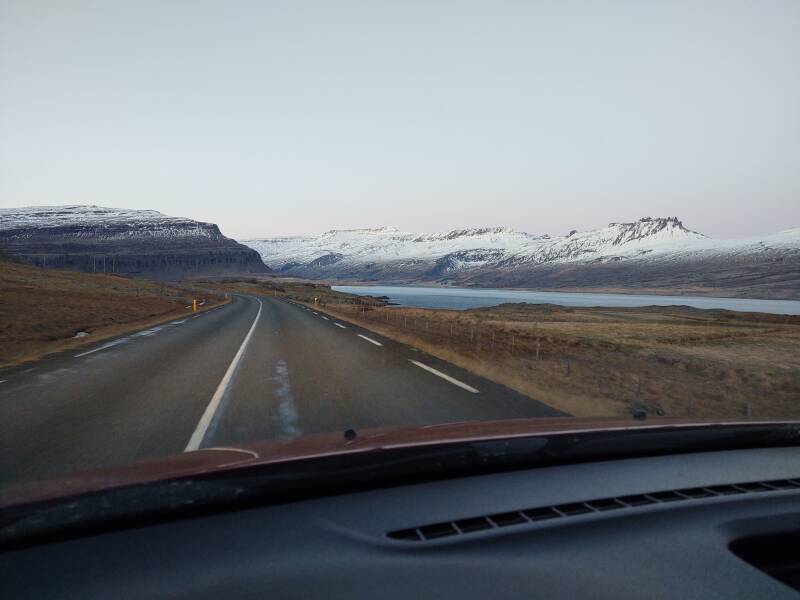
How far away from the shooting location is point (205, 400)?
7.27 metres

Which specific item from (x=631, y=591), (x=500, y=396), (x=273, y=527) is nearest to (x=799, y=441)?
(x=631, y=591)

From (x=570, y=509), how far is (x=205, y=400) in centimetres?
635

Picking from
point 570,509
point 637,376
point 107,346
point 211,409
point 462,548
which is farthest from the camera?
point 107,346

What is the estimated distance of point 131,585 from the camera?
1557 millimetres

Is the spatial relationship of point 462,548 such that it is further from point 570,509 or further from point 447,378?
point 447,378

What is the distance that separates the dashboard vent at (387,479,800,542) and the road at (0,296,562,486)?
386 centimetres

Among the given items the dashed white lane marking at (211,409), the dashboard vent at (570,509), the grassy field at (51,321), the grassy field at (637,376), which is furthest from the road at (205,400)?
the dashboard vent at (570,509)

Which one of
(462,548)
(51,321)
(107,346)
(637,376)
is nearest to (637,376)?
(637,376)

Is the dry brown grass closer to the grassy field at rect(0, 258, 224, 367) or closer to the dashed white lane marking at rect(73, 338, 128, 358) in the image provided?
the dashed white lane marking at rect(73, 338, 128, 358)

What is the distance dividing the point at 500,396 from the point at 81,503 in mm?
6582

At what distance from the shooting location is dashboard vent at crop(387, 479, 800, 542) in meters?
1.90

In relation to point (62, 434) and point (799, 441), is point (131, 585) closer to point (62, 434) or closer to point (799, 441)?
point (799, 441)

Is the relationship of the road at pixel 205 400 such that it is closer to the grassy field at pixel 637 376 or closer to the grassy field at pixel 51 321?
the grassy field at pixel 637 376

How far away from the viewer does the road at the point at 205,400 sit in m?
5.16
